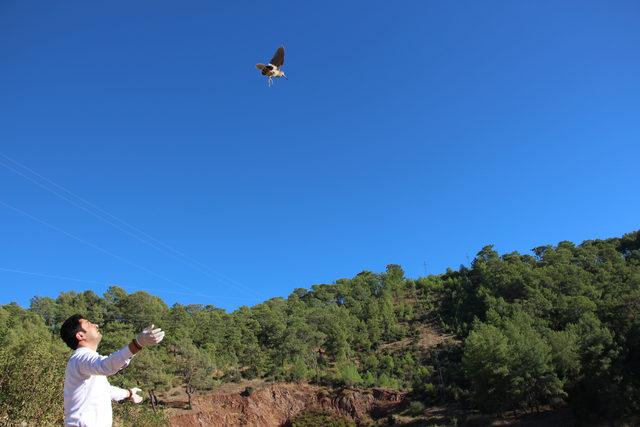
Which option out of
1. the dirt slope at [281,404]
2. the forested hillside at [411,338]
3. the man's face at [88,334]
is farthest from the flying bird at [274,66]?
the dirt slope at [281,404]

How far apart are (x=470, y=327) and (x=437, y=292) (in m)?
26.4

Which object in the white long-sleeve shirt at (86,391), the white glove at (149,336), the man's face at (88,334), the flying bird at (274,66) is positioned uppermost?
the flying bird at (274,66)

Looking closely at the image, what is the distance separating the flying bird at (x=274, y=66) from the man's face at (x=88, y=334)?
16.7 ft

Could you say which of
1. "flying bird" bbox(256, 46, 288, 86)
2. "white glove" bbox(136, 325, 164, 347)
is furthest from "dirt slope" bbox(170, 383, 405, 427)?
"white glove" bbox(136, 325, 164, 347)

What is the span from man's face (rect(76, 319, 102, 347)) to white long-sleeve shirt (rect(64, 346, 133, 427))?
15 centimetres

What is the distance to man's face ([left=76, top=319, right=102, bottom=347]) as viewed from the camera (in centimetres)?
378

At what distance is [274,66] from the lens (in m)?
7.68

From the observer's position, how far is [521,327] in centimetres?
4994

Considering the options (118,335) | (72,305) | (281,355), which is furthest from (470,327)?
(72,305)

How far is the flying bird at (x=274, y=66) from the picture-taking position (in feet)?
25.1

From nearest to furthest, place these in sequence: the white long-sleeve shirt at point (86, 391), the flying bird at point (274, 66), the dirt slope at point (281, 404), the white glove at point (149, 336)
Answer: the white glove at point (149, 336)
the white long-sleeve shirt at point (86, 391)
the flying bird at point (274, 66)
the dirt slope at point (281, 404)

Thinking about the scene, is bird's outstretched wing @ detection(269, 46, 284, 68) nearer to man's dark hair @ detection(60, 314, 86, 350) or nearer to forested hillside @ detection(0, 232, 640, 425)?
man's dark hair @ detection(60, 314, 86, 350)

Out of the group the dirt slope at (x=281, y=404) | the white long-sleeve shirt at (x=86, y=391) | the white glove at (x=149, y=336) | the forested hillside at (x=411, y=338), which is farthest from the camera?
the dirt slope at (x=281, y=404)

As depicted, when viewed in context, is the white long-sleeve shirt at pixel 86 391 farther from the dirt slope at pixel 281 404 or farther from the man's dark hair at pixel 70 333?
the dirt slope at pixel 281 404
